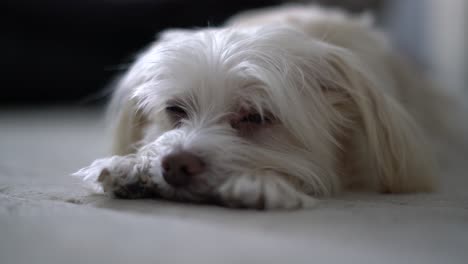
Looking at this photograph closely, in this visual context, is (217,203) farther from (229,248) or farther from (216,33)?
(216,33)

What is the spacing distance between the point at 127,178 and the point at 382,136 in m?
0.72

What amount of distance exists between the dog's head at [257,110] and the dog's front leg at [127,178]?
0.13ft

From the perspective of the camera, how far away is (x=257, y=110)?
132 cm

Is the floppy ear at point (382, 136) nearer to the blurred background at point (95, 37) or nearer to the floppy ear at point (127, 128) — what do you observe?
the floppy ear at point (127, 128)

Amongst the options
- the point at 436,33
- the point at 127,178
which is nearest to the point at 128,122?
the point at 127,178

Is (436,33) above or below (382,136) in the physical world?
above

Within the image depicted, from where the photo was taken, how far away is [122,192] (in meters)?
1.18

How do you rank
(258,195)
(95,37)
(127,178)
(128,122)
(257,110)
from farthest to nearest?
(95,37), (128,122), (257,110), (127,178), (258,195)

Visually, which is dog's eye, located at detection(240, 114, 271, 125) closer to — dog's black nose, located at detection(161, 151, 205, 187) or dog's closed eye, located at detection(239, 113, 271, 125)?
dog's closed eye, located at detection(239, 113, 271, 125)

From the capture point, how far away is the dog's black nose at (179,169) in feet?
3.72

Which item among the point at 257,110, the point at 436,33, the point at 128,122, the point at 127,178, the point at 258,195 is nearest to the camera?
the point at 258,195

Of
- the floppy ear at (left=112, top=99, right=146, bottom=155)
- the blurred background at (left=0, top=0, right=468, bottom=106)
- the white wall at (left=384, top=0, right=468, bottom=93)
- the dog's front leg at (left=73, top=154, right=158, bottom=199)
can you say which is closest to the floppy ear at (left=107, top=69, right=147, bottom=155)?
the floppy ear at (left=112, top=99, right=146, bottom=155)

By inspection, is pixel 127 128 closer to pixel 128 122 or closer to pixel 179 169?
pixel 128 122

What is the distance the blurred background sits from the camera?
358 centimetres
